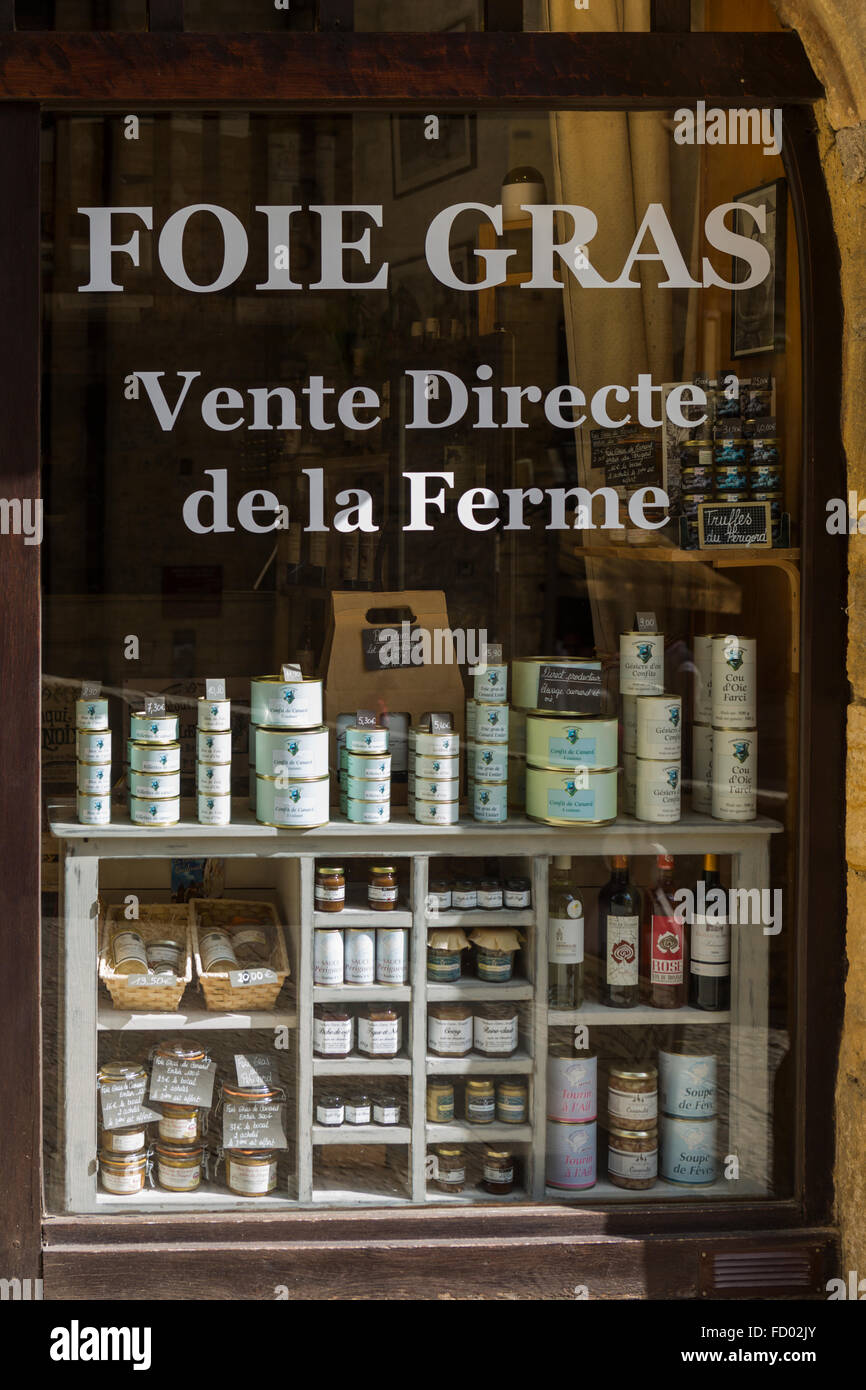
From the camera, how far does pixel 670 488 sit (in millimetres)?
3539

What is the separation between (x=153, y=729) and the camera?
133 inches

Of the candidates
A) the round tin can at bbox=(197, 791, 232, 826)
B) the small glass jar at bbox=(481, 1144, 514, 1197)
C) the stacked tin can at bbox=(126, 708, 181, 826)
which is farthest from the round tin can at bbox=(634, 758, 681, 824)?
the stacked tin can at bbox=(126, 708, 181, 826)

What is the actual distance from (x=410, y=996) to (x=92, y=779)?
0.90 metres

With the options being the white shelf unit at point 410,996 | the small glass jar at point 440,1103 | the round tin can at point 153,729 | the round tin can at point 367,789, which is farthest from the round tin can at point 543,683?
the small glass jar at point 440,1103

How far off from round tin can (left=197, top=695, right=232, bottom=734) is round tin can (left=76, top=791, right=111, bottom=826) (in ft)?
0.93

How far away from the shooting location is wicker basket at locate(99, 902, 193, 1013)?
11.1 ft

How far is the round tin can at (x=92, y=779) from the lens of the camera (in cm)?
333

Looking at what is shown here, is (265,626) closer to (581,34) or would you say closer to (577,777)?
(577,777)

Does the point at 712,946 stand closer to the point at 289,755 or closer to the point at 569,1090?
the point at 569,1090

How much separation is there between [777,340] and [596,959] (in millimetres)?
1554

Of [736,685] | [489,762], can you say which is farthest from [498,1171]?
[736,685]

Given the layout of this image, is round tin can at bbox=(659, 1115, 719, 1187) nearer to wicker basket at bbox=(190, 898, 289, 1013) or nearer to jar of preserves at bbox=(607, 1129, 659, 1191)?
jar of preserves at bbox=(607, 1129, 659, 1191)

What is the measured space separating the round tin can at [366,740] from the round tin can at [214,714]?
287 millimetres
